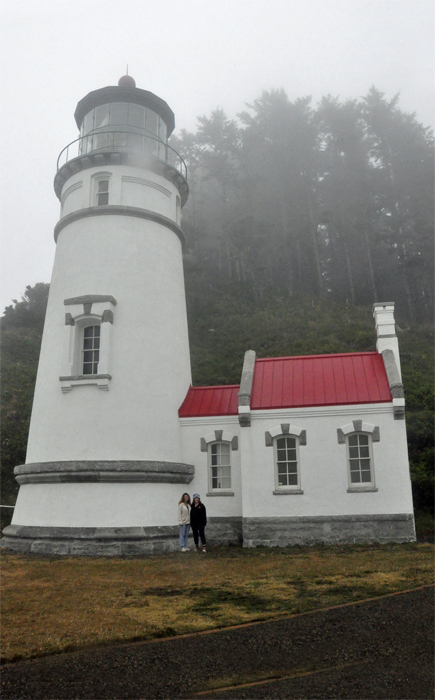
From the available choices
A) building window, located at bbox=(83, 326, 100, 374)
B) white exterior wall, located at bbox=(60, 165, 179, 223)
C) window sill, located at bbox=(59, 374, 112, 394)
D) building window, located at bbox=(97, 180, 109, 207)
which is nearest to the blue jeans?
window sill, located at bbox=(59, 374, 112, 394)

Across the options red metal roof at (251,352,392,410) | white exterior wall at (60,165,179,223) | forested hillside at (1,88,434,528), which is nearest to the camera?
red metal roof at (251,352,392,410)

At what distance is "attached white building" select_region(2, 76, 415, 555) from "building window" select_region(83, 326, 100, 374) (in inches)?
1.5

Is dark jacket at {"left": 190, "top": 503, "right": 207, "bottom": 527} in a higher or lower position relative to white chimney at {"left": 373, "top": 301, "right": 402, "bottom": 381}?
lower

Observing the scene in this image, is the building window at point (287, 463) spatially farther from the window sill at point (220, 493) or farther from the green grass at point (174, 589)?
the green grass at point (174, 589)

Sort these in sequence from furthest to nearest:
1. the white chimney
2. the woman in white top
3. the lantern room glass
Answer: the white chimney, the lantern room glass, the woman in white top

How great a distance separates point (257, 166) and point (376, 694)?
52993 millimetres

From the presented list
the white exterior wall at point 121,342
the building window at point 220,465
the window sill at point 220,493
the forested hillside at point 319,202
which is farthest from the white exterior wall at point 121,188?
the forested hillside at point 319,202

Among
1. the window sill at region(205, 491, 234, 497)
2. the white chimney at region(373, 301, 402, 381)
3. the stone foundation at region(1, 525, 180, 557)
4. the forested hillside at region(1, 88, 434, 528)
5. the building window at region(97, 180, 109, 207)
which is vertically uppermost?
the forested hillside at region(1, 88, 434, 528)

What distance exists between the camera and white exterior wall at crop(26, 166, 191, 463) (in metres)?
13.5

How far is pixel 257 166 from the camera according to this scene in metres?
52.7

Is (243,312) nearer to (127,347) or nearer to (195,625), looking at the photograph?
(127,347)

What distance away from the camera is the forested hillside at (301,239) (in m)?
32.7

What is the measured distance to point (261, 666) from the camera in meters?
4.75

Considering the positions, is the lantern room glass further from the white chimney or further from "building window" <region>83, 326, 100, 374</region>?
the white chimney
